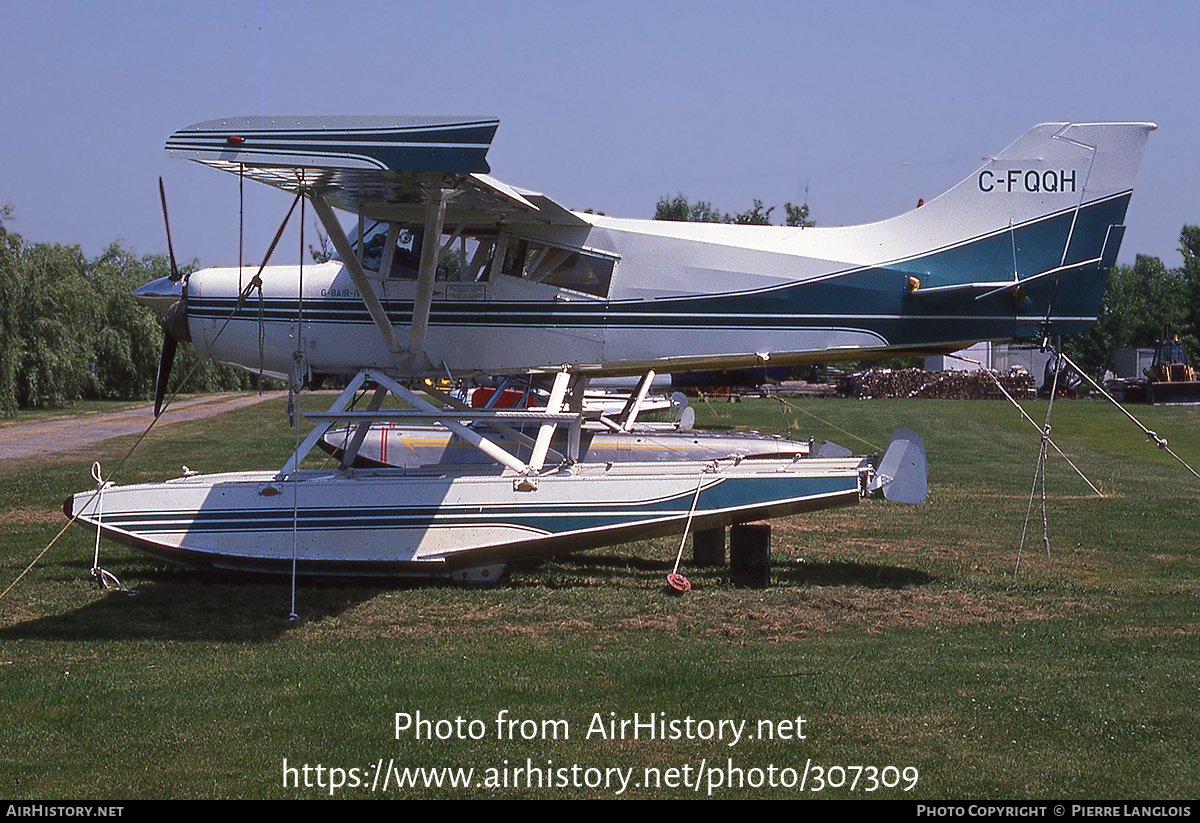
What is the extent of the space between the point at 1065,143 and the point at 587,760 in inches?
310

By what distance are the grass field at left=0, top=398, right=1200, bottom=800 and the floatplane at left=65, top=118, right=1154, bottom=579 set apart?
61 cm

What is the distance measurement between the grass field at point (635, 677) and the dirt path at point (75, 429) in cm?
1181

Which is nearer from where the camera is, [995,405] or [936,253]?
[936,253]

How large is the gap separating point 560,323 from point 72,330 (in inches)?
1438

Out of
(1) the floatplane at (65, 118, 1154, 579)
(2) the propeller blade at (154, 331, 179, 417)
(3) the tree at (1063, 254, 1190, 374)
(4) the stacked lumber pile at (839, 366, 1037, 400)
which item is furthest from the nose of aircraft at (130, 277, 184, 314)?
(3) the tree at (1063, 254, 1190, 374)

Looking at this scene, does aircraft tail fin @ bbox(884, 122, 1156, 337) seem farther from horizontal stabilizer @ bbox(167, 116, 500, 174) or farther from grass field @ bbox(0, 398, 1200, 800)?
horizontal stabilizer @ bbox(167, 116, 500, 174)

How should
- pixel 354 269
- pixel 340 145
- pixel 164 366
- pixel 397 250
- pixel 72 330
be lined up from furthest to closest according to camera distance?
1. pixel 72 330
2. pixel 164 366
3. pixel 397 250
4. pixel 354 269
5. pixel 340 145

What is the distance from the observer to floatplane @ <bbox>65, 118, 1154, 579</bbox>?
31.3 ft

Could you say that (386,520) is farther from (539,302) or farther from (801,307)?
(801,307)

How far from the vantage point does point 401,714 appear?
5.91 meters

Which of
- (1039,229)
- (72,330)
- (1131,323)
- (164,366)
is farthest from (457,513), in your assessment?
(1131,323)

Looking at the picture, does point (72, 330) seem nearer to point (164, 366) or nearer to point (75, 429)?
point (75, 429)

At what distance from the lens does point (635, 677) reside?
259 inches

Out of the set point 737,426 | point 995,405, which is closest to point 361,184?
point 737,426
